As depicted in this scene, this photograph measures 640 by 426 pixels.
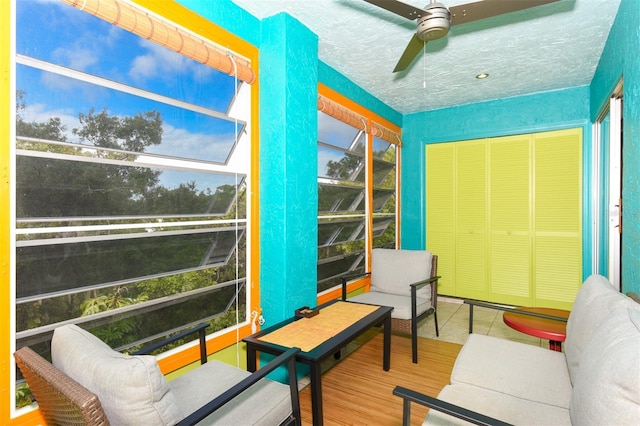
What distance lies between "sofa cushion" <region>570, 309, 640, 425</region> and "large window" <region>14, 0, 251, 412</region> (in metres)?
2.06

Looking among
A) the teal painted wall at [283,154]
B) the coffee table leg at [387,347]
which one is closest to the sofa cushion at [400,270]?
the coffee table leg at [387,347]

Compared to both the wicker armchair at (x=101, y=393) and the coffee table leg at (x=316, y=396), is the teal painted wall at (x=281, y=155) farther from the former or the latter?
the wicker armchair at (x=101, y=393)

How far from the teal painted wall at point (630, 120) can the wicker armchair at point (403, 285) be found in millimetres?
1495

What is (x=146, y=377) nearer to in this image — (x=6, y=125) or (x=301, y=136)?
(x=6, y=125)

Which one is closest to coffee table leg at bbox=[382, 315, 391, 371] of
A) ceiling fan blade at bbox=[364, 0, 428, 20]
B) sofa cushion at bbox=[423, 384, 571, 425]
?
sofa cushion at bbox=[423, 384, 571, 425]

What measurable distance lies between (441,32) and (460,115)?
316 centimetres

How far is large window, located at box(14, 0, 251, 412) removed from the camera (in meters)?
1.54

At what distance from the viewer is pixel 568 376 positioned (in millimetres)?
1731

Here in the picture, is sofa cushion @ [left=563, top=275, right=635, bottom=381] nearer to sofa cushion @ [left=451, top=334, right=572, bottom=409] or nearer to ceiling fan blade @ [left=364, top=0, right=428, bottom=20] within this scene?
sofa cushion @ [left=451, top=334, right=572, bottom=409]

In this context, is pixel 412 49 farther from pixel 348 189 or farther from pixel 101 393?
pixel 101 393

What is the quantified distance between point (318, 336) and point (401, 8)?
2.00 meters

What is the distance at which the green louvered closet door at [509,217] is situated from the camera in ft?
13.8

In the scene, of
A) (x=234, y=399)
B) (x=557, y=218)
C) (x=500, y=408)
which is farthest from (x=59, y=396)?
(x=557, y=218)

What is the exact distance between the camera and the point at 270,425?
1440 millimetres
